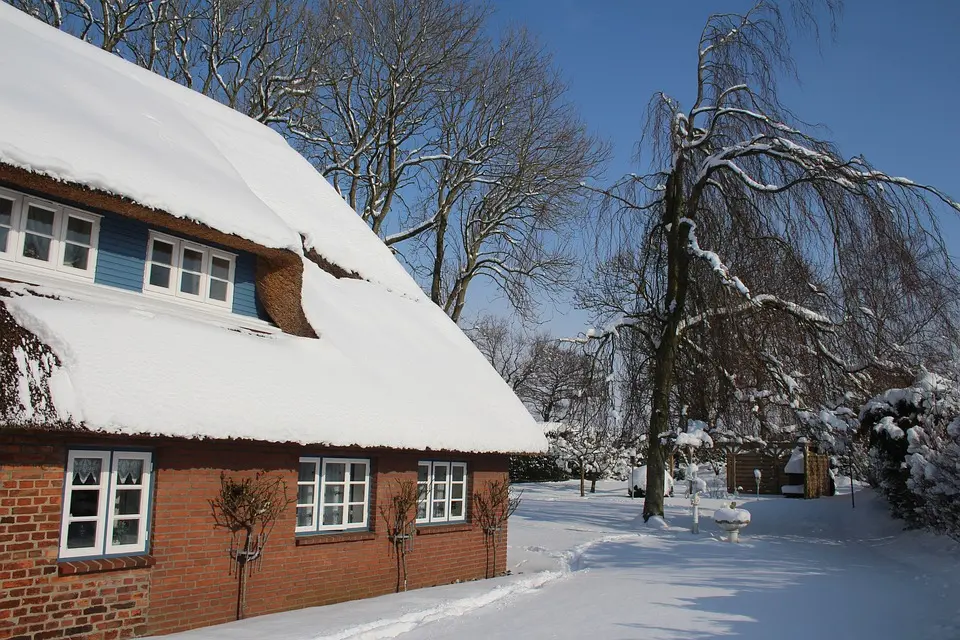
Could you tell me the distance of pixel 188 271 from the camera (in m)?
9.80

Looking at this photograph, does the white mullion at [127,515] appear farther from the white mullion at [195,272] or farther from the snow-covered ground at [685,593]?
the white mullion at [195,272]

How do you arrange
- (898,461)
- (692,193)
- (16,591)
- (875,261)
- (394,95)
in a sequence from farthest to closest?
(394,95), (692,193), (898,461), (875,261), (16,591)

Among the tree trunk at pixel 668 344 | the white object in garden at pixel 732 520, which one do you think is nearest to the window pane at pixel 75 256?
the white object in garden at pixel 732 520

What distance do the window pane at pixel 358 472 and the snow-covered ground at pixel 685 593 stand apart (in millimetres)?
1706

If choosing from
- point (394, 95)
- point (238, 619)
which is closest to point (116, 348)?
point (238, 619)

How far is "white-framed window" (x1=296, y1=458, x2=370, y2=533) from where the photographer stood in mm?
10258

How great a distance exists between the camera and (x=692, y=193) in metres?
19.3

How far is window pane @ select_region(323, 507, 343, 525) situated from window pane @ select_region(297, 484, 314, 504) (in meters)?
0.32

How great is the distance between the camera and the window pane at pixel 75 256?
8547mm

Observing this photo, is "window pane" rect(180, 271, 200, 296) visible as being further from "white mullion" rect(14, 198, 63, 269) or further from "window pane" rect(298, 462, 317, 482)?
"window pane" rect(298, 462, 317, 482)

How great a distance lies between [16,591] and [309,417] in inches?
133

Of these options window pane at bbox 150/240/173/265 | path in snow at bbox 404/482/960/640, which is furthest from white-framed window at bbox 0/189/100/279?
path in snow at bbox 404/482/960/640

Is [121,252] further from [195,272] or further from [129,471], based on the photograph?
[129,471]

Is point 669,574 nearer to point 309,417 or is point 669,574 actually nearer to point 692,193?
point 309,417
